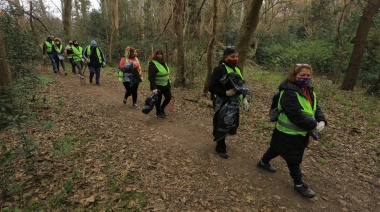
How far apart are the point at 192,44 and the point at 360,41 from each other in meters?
8.71

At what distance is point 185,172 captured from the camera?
14.3 ft

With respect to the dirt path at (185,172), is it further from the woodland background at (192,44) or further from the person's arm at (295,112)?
the person's arm at (295,112)

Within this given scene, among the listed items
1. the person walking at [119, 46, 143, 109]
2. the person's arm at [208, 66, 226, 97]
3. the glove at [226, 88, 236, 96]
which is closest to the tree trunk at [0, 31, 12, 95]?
the person walking at [119, 46, 143, 109]

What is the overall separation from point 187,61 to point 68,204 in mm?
8684

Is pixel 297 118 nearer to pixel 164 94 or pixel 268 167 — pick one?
pixel 268 167

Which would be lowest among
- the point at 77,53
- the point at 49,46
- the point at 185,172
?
the point at 185,172

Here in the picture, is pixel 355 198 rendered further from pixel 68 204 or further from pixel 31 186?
pixel 31 186

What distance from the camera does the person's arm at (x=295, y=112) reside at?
3.29 meters

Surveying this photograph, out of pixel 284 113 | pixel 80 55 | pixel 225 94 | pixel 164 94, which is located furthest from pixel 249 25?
pixel 80 55

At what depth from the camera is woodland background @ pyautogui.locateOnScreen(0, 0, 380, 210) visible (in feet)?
19.4

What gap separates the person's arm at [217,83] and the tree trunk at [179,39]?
678 cm

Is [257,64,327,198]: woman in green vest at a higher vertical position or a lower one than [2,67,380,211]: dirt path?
higher

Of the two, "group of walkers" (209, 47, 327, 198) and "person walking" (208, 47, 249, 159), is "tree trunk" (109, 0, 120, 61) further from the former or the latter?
"group of walkers" (209, 47, 327, 198)

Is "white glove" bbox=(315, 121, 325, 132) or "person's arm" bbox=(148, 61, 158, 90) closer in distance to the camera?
"white glove" bbox=(315, 121, 325, 132)
